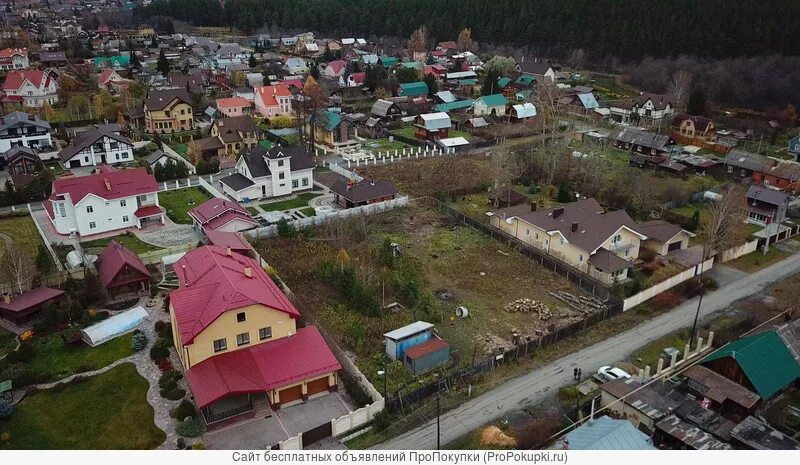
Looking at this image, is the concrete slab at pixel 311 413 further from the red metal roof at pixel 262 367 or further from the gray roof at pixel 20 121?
the gray roof at pixel 20 121

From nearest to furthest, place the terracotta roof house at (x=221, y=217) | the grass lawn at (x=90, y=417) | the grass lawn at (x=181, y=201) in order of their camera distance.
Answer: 1. the grass lawn at (x=90, y=417)
2. the terracotta roof house at (x=221, y=217)
3. the grass lawn at (x=181, y=201)

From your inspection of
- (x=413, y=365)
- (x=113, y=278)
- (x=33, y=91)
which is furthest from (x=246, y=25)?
(x=413, y=365)

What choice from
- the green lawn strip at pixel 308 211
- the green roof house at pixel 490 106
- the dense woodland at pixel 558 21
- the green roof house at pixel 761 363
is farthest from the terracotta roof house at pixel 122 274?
the dense woodland at pixel 558 21

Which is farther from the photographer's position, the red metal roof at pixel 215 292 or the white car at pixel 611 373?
the white car at pixel 611 373

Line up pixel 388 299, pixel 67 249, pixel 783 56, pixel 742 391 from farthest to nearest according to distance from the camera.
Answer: pixel 783 56
pixel 67 249
pixel 388 299
pixel 742 391

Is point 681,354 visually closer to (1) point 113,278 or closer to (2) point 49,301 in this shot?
(1) point 113,278

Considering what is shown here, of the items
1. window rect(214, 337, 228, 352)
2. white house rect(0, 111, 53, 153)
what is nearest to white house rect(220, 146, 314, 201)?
white house rect(0, 111, 53, 153)

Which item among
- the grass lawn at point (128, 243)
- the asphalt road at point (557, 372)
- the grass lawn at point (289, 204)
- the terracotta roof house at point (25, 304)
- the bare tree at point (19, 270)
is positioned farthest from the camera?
the grass lawn at point (289, 204)
